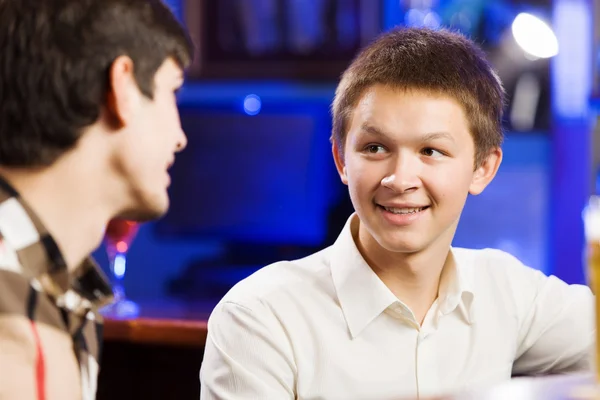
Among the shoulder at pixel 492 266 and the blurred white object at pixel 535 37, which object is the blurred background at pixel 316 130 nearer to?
the blurred white object at pixel 535 37

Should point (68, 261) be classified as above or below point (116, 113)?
below

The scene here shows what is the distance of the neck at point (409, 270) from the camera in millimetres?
1812

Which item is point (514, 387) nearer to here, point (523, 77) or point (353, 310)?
point (353, 310)

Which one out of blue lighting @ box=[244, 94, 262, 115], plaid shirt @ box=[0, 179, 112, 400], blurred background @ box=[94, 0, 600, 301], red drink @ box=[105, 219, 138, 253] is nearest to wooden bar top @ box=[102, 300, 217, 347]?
red drink @ box=[105, 219, 138, 253]

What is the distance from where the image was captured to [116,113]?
1.18 metres

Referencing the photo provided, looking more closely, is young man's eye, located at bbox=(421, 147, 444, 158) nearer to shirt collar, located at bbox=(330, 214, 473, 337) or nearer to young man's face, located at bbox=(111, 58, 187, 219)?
shirt collar, located at bbox=(330, 214, 473, 337)

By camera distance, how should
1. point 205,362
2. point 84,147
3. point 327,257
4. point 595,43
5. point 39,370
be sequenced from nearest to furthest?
point 39,370, point 84,147, point 205,362, point 327,257, point 595,43

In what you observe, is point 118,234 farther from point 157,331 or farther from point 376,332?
point 376,332

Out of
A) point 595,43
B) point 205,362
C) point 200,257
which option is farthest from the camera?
point 200,257

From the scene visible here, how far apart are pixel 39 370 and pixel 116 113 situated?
0.35 metres

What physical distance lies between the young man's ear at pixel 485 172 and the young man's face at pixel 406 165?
0.37 feet

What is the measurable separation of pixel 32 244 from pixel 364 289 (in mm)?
801

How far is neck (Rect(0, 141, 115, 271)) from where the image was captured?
1137mm

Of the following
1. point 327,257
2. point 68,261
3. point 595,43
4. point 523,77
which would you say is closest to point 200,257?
point 523,77
